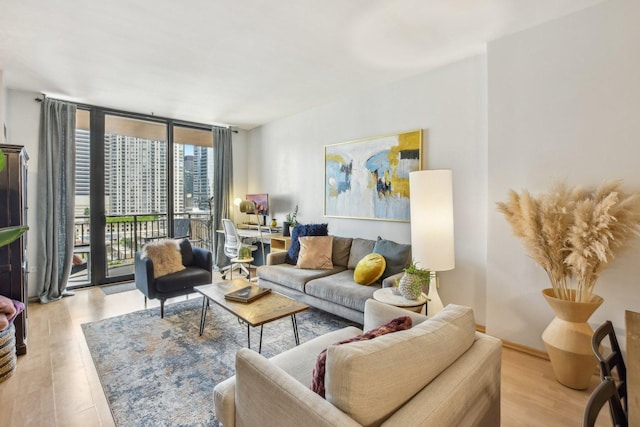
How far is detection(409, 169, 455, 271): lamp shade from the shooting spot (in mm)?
2646

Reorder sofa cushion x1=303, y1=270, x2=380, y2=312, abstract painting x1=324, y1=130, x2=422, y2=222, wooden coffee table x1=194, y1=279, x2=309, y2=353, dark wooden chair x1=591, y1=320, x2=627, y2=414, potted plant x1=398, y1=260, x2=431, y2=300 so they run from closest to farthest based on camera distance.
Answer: dark wooden chair x1=591, y1=320, x2=627, y2=414 → wooden coffee table x1=194, y1=279, x2=309, y2=353 → potted plant x1=398, y1=260, x2=431, y2=300 → sofa cushion x1=303, y1=270, x2=380, y2=312 → abstract painting x1=324, y1=130, x2=422, y2=222

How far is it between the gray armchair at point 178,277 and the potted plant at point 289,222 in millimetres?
1302

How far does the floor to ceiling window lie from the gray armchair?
157cm

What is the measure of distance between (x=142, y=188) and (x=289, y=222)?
8.02 feet

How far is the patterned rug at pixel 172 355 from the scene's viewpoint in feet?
6.26

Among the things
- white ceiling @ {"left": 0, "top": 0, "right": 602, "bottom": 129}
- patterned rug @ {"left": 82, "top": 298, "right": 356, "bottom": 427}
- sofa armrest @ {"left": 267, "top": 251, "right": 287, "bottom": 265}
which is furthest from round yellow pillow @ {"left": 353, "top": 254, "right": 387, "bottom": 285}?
white ceiling @ {"left": 0, "top": 0, "right": 602, "bottom": 129}

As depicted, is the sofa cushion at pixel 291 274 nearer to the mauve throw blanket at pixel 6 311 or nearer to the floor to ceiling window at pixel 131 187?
the mauve throw blanket at pixel 6 311

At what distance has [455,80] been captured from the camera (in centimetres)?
313

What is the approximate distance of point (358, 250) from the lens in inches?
144

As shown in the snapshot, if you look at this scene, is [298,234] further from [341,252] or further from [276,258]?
[341,252]

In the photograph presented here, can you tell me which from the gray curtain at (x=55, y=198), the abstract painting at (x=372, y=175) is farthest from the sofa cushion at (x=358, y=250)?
the gray curtain at (x=55, y=198)

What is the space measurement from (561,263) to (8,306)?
3948 mm

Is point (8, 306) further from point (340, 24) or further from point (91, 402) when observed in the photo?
point (340, 24)

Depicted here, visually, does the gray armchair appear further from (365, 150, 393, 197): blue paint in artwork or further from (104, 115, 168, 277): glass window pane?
(365, 150, 393, 197): blue paint in artwork
